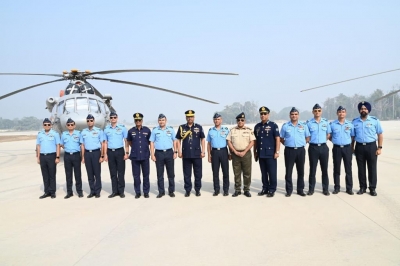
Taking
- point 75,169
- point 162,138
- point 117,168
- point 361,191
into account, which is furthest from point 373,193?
point 75,169

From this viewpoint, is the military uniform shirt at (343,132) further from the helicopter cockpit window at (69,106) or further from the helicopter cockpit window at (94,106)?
the helicopter cockpit window at (69,106)

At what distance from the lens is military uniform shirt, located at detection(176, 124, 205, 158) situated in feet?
17.6

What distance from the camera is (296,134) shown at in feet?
17.2

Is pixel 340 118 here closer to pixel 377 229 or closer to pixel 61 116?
pixel 377 229

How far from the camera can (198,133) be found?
5.44m

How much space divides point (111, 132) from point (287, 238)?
3.65 meters

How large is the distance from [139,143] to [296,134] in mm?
2769

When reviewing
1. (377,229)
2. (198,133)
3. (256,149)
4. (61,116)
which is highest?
(61,116)

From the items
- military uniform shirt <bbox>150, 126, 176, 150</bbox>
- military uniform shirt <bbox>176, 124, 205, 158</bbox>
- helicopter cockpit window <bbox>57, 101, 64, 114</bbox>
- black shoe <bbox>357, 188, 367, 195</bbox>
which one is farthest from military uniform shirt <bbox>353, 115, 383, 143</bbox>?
helicopter cockpit window <bbox>57, 101, 64, 114</bbox>

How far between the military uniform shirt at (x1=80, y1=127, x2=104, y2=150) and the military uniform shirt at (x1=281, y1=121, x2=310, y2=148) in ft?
11.0

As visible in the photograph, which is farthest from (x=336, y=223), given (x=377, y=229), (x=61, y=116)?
(x=61, y=116)

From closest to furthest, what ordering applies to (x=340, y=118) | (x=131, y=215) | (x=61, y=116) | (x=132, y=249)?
(x=132, y=249) → (x=131, y=215) → (x=340, y=118) → (x=61, y=116)

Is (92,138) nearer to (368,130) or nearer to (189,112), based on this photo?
(189,112)

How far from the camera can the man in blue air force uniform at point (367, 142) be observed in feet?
16.7
